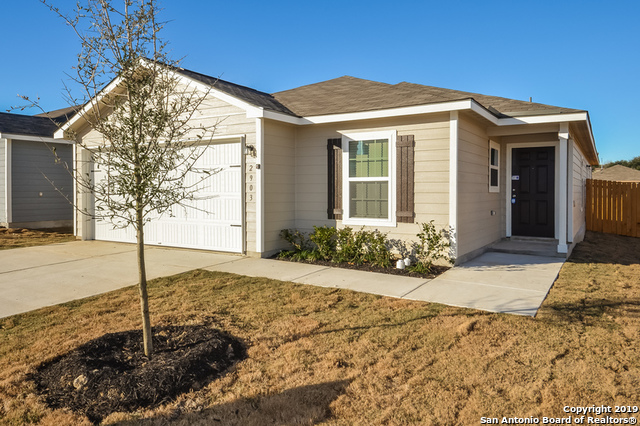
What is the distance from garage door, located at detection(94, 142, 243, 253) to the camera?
810 cm

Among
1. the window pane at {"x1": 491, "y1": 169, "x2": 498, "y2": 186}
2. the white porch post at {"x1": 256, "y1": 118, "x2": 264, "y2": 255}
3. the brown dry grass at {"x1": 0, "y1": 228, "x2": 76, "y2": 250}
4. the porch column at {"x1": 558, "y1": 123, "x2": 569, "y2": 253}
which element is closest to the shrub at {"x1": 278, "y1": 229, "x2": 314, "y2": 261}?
the white porch post at {"x1": 256, "y1": 118, "x2": 264, "y2": 255}

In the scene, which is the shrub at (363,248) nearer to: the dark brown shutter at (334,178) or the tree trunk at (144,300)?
the dark brown shutter at (334,178)

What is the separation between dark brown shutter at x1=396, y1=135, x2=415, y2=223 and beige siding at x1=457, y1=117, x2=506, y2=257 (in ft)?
2.54

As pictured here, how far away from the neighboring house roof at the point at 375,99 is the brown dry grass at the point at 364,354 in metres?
3.46

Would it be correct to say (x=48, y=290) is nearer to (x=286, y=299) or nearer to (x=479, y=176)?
(x=286, y=299)

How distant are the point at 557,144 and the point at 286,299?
7.28 m

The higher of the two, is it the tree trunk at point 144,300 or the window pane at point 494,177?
the window pane at point 494,177

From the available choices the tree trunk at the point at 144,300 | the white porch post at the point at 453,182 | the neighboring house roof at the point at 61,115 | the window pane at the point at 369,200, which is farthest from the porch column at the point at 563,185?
the neighboring house roof at the point at 61,115

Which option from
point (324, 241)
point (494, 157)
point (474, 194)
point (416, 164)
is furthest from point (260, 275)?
point (494, 157)

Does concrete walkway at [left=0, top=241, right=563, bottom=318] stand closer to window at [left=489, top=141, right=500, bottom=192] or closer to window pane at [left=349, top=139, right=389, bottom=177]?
window at [left=489, top=141, right=500, bottom=192]

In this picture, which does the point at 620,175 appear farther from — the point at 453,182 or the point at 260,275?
the point at 260,275

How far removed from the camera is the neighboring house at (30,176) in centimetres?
1297

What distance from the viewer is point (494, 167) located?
30.4 ft

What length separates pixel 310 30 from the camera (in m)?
14.9
